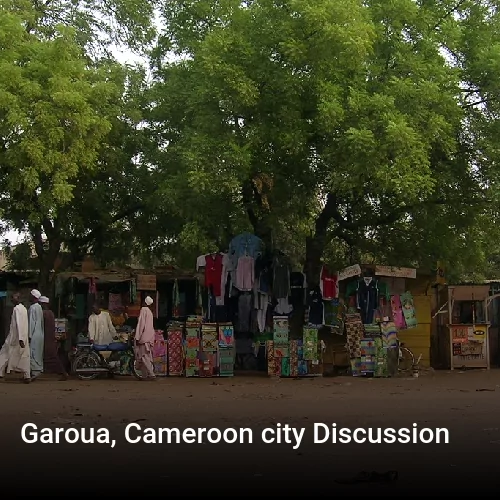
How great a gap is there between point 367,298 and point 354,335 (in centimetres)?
85

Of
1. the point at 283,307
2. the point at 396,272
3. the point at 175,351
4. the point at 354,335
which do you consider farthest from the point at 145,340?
the point at 396,272

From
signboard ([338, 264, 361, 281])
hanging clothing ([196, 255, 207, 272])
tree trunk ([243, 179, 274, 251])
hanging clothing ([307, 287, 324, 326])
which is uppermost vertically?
tree trunk ([243, 179, 274, 251])

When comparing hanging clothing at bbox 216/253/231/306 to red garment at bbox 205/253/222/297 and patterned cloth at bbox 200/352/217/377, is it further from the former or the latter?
patterned cloth at bbox 200/352/217/377

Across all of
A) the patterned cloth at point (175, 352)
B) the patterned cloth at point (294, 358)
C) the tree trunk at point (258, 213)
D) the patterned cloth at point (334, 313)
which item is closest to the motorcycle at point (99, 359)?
the patterned cloth at point (175, 352)

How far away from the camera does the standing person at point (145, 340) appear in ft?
47.9

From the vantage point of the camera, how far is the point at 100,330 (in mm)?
15438

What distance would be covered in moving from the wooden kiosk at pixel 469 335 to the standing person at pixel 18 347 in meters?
8.64

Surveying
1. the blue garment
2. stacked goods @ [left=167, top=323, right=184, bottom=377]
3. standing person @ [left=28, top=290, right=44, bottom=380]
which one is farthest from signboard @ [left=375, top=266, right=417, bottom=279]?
→ standing person @ [left=28, top=290, right=44, bottom=380]

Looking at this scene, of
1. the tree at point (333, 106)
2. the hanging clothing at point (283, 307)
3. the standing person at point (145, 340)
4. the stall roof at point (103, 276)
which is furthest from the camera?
the stall roof at point (103, 276)

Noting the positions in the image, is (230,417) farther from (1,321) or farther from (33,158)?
(1,321)

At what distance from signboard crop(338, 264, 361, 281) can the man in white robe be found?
4578mm

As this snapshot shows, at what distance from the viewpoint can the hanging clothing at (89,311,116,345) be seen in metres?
15.4

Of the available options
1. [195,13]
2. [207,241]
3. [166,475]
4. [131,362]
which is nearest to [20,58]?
[195,13]

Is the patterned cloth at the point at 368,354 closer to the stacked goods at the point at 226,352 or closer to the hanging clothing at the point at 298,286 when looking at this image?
the hanging clothing at the point at 298,286
